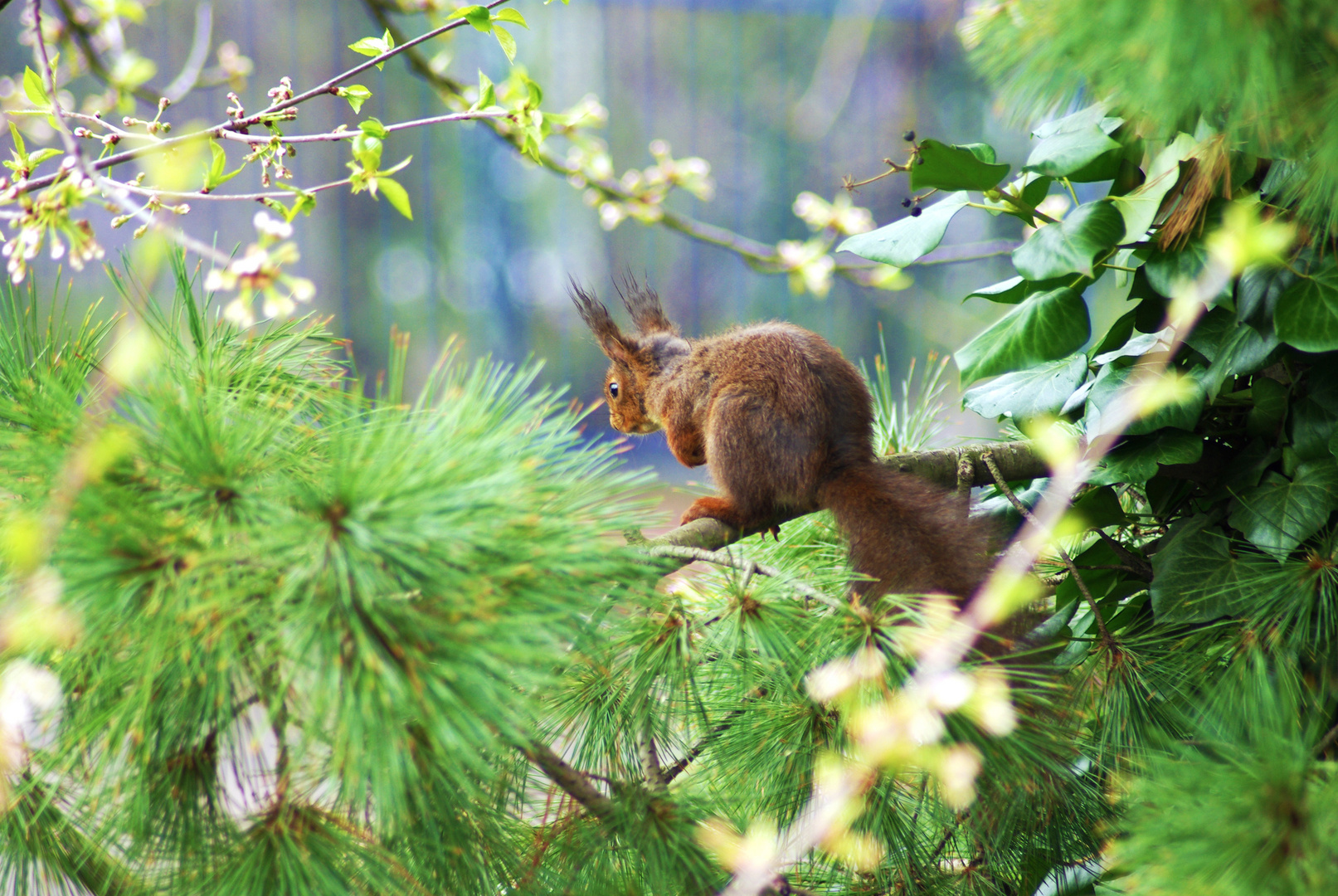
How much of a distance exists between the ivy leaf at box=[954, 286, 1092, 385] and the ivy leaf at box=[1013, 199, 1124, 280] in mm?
49

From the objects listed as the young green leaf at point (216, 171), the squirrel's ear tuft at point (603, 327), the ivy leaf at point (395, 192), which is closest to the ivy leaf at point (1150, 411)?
the ivy leaf at point (395, 192)

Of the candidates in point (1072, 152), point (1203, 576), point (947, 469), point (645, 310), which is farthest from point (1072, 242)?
point (645, 310)

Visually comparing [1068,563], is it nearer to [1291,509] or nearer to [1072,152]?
[1291,509]

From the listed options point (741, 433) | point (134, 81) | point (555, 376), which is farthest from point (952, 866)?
point (555, 376)

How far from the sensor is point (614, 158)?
11.5ft

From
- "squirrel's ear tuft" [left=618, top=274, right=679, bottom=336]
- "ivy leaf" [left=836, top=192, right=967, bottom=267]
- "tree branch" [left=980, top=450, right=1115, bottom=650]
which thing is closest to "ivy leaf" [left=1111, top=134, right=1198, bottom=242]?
"ivy leaf" [left=836, top=192, right=967, bottom=267]

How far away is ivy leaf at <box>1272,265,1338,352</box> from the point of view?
2.02ft

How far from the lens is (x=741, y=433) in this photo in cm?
115

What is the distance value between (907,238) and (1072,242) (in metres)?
0.13

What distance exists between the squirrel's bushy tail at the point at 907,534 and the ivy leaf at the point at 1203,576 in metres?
0.14

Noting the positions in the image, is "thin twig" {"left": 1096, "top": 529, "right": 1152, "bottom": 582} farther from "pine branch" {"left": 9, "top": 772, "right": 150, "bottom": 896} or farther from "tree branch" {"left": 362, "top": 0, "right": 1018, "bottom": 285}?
"pine branch" {"left": 9, "top": 772, "right": 150, "bottom": 896}

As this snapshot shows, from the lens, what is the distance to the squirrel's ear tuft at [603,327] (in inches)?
56.7

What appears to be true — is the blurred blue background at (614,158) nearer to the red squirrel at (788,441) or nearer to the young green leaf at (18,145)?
the red squirrel at (788,441)

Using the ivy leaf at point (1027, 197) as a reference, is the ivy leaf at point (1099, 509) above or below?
below
